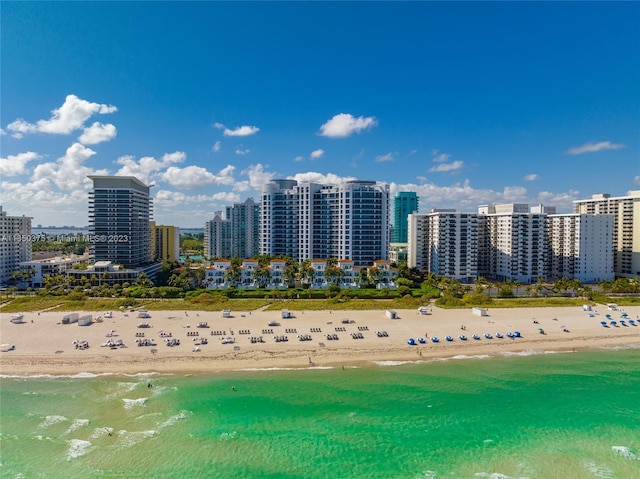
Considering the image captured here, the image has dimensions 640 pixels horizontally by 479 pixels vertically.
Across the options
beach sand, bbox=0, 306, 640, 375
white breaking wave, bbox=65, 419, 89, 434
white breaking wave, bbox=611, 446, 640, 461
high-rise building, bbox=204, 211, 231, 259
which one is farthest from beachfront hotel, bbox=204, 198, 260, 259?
white breaking wave, bbox=611, 446, 640, 461

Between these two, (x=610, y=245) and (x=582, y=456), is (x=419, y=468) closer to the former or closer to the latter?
(x=582, y=456)

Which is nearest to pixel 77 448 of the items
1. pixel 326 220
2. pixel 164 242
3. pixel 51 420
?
pixel 51 420

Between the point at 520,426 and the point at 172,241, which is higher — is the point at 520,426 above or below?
below

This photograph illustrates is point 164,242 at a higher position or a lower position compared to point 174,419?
higher

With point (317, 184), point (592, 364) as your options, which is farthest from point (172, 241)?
point (592, 364)

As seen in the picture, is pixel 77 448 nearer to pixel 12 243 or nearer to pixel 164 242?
pixel 12 243

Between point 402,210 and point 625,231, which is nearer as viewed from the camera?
point 625,231

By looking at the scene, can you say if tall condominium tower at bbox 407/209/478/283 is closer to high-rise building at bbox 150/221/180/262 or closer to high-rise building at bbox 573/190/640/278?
high-rise building at bbox 573/190/640/278
